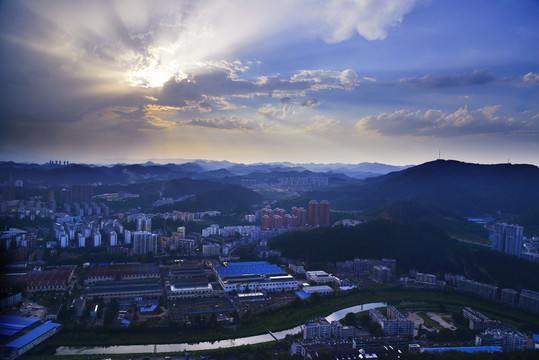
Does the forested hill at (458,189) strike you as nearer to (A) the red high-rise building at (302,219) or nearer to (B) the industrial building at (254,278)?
(A) the red high-rise building at (302,219)

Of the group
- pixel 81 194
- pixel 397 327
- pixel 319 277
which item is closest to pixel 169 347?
pixel 397 327

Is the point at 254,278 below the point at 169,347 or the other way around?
the other way around

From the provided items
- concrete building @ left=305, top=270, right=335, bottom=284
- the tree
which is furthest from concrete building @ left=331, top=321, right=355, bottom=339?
concrete building @ left=305, top=270, right=335, bottom=284

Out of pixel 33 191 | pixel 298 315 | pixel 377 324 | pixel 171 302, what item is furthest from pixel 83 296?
pixel 33 191

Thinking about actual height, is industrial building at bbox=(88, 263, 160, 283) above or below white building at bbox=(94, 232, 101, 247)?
below

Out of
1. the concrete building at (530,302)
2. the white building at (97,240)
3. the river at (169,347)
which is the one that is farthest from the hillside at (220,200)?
the concrete building at (530,302)

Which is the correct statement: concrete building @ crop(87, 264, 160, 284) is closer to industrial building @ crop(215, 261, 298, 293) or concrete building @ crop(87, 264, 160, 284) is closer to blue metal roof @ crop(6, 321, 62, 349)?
industrial building @ crop(215, 261, 298, 293)

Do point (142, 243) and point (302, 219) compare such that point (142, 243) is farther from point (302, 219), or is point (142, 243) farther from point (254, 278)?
point (302, 219)

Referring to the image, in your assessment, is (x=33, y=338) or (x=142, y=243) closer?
(x=33, y=338)
